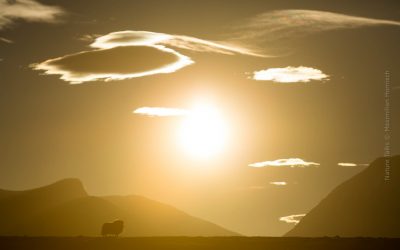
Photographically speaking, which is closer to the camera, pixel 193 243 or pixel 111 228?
pixel 193 243

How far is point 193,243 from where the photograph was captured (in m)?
65.4

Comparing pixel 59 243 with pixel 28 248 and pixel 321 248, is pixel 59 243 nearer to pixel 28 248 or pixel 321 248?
pixel 28 248

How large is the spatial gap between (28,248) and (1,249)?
2.64 m

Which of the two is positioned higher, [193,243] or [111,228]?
[111,228]

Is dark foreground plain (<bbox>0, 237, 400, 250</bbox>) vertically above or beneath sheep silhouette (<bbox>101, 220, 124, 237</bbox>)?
beneath

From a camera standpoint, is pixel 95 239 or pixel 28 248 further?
pixel 95 239

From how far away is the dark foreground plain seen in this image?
61531 mm

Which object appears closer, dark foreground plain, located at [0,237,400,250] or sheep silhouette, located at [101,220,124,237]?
dark foreground plain, located at [0,237,400,250]

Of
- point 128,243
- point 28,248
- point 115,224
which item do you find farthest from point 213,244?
point 115,224

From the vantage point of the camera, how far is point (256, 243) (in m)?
64.9

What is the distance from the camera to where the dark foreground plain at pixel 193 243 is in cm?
6153

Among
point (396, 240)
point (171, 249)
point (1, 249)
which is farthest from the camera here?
point (396, 240)

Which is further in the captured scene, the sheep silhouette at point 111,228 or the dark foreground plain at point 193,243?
the sheep silhouette at point 111,228

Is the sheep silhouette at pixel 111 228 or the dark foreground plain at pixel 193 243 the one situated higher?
the sheep silhouette at pixel 111 228
